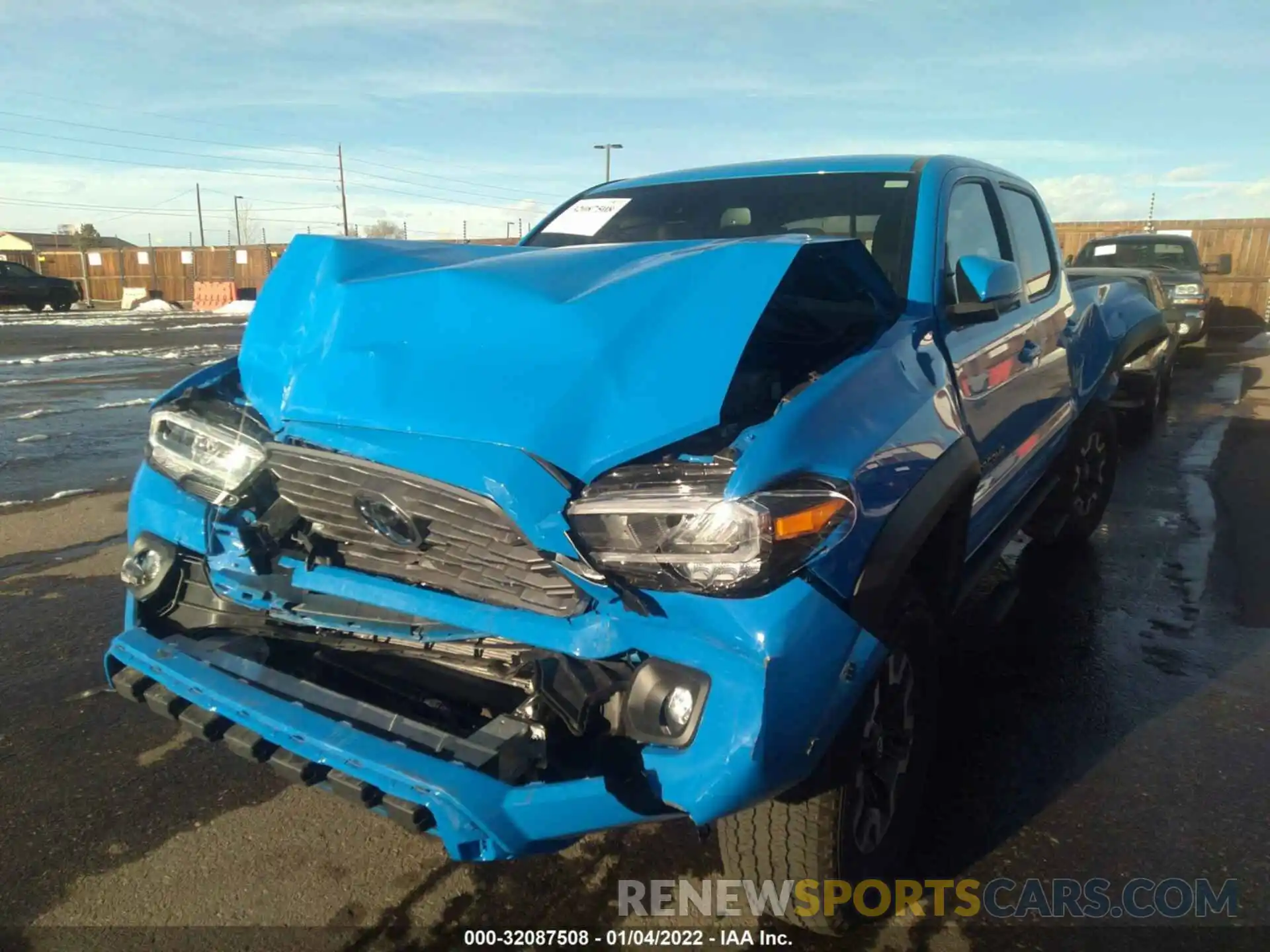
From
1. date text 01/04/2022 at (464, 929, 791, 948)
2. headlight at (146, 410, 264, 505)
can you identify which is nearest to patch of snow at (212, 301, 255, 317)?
headlight at (146, 410, 264, 505)

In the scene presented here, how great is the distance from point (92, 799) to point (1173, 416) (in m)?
10.3

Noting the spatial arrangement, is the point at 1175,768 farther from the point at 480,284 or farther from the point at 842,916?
the point at 480,284

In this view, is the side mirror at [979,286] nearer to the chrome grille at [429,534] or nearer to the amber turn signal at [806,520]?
the amber turn signal at [806,520]

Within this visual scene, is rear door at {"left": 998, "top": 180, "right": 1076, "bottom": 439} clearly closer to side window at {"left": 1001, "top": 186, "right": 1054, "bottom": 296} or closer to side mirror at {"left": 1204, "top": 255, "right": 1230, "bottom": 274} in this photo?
side window at {"left": 1001, "top": 186, "right": 1054, "bottom": 296}

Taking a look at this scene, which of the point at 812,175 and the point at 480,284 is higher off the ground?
the point at 812,175

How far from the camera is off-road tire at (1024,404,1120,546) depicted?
493 cm

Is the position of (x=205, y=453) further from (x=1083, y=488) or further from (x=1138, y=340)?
(x=1138, y=340)

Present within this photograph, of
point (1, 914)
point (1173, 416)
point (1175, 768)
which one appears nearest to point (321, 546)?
point (1, 914)

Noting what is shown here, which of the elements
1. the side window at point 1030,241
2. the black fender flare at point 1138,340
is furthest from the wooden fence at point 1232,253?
the side window at point 1030,241

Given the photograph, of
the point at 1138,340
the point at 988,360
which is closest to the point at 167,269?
the point at 1138,340

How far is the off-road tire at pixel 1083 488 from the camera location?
16.2 ft

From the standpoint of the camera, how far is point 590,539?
1.97m

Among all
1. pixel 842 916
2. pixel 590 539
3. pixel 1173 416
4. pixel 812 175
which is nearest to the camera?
pixel 590 539

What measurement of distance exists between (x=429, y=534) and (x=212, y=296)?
33.4 m
